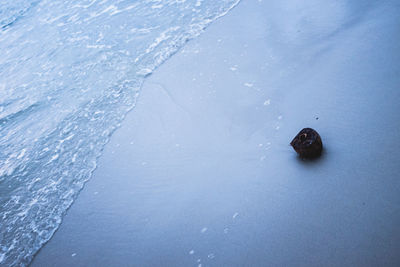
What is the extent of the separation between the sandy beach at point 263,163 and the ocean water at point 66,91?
0.40m

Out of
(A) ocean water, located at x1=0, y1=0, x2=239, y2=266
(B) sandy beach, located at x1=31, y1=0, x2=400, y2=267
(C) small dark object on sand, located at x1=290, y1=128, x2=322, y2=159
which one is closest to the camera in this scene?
(B) sandy beach, located at x1=31, y1=0, x2=400, y2=267

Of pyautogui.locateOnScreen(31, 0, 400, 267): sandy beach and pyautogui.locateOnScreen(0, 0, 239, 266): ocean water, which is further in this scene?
pyautogui.locateOnScreen(0, 0, 239, 266): ocean water

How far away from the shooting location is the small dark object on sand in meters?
2.68

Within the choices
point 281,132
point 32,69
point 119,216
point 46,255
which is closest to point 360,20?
point 281,132

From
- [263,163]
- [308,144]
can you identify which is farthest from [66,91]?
[308,144]

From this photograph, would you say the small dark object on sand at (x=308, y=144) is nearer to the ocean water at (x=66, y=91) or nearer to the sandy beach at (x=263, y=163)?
the sandy beach at (x=263, y=163)

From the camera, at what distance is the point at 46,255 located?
3.02m

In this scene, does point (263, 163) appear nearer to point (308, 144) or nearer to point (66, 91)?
point (308, 144)

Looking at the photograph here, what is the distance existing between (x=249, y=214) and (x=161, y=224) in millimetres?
981

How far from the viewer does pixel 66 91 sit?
5.61m

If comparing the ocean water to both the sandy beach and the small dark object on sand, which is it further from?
the small dark object on sand

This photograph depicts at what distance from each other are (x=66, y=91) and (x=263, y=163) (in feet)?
15.3

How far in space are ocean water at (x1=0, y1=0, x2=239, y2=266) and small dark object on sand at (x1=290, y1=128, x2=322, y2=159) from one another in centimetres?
290

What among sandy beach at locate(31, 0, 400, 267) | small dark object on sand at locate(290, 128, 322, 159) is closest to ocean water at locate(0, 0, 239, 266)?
sandy beach at locate(31, 0, 400, 267)
